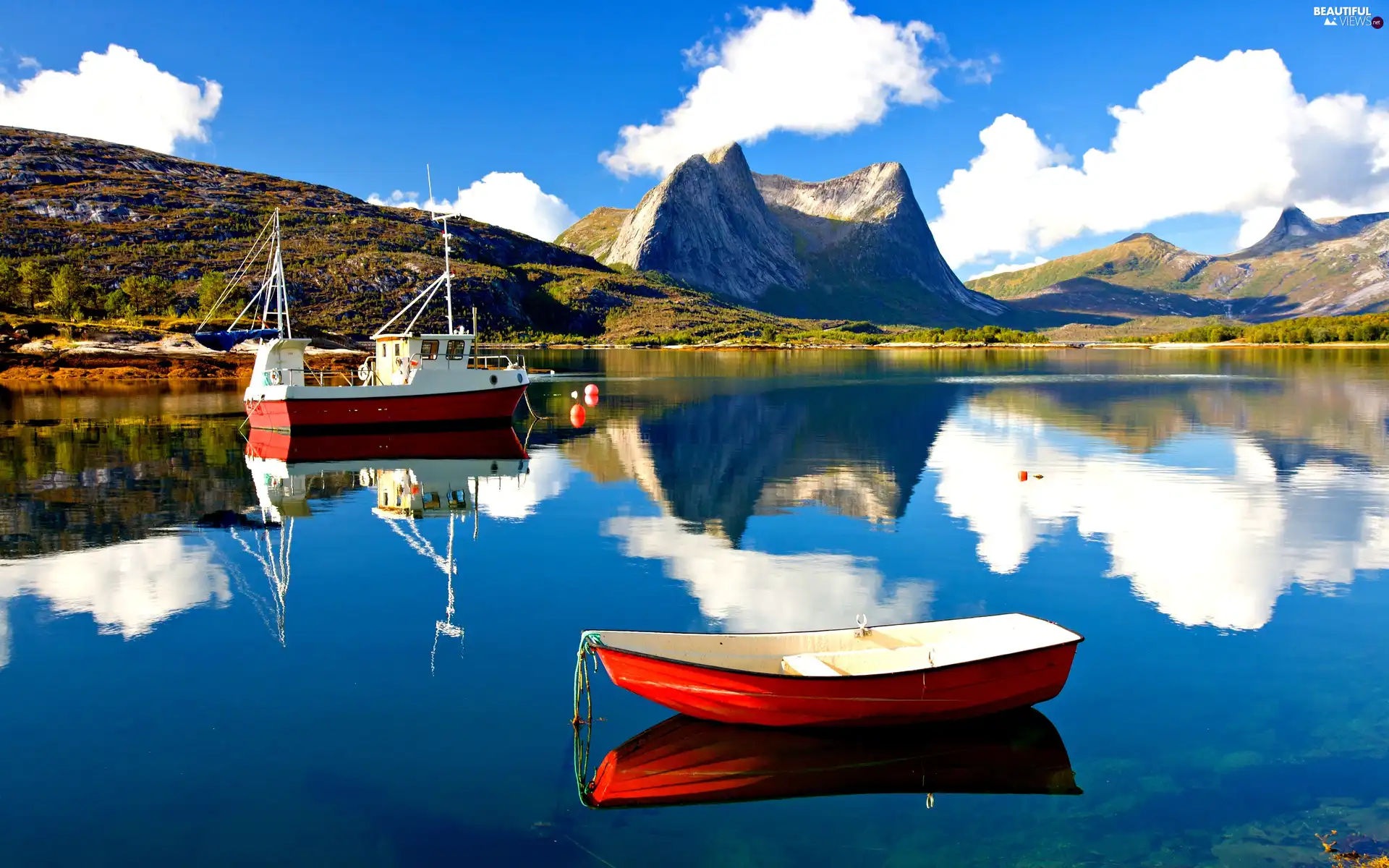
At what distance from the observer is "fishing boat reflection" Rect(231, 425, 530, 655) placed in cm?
2784

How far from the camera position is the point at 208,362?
384ft

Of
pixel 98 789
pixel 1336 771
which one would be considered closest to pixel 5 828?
pixel 98 789

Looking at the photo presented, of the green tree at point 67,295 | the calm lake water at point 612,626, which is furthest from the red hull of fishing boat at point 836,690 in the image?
the green tree at point 67,295

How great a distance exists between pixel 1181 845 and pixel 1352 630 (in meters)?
12.5

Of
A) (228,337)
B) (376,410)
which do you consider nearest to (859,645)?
(376,410)

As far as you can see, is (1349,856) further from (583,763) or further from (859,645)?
(583,763)

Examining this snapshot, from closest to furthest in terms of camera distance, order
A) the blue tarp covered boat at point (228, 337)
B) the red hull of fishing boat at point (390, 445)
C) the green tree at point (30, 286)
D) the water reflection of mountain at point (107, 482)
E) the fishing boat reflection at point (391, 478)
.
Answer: the fishing boat reflection at point (391, 478) → the water reflection of mountain at point (107, 482) → the red hull of fishing boat at point (390, 445) → the blue tarp covered boat at point (228, 337) → the green tree at point (30, 286)

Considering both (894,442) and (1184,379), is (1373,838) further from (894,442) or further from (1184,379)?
(1184,379)

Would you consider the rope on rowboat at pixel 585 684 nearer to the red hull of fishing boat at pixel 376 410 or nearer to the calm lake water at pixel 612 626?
the calm lake water at pixel 612 626

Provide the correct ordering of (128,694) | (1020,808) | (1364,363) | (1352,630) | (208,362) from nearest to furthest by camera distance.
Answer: (1020,808), (128,694), (1352,630), (208,362), (1364,363)

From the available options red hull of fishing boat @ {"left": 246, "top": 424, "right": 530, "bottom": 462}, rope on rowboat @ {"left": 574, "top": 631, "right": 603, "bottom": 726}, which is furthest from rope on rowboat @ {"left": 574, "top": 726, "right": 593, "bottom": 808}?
red hull of fishing boat @ {"left": 246, "top": 424, "right": 530, "bottom": 462}

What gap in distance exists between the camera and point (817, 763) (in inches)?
571

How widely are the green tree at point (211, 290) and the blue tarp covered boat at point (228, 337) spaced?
4171 inches

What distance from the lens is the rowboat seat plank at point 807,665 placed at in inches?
590
